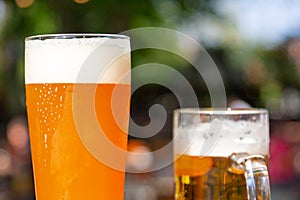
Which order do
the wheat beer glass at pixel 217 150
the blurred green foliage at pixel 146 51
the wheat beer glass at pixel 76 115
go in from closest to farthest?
the wheat beer glass at pixel 76 115, the wheat beer glass at pixel 217 150, the blurred green foliage at pixel 146 51

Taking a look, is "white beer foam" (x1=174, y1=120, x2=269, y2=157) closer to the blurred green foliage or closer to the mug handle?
the mug handle

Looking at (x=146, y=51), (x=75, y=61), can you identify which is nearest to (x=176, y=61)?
(x=146, y=51)

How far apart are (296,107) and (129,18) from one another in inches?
87.3

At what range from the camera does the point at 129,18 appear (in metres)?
2.54

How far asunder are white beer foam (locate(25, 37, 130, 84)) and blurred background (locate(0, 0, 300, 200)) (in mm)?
1468

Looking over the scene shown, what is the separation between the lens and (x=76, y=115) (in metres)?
0.60

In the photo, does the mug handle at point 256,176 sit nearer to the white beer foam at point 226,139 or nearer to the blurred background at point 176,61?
the white beer foam at point 226,139

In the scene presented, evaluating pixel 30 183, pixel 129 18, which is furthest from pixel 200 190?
pixel 30 183

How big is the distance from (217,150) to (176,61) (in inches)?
130

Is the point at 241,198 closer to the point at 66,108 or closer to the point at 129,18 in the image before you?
the point at 66,108

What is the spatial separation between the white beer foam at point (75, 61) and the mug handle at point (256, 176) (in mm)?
188

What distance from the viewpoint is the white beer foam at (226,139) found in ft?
2.41

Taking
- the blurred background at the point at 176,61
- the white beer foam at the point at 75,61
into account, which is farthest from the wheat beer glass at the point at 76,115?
the blurred background at the point at 176,61

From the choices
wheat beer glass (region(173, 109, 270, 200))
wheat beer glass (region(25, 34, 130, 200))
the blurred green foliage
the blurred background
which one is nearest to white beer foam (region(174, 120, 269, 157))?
wheat beer glass (region(173, 109, 270, 200))
